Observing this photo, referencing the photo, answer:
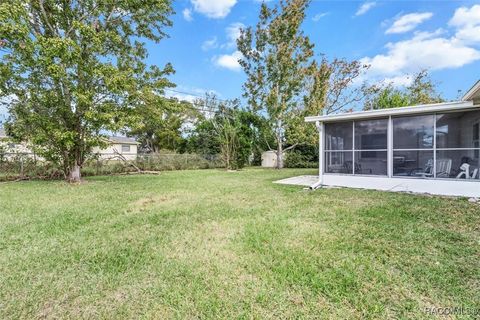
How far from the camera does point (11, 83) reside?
891 cm

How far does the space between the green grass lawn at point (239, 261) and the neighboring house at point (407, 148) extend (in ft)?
6.32

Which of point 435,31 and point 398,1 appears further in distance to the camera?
point 435,31

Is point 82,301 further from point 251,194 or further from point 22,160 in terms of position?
point 22,160

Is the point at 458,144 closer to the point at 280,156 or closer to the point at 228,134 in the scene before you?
the point at 228,134

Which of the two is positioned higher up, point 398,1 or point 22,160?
point 398,1

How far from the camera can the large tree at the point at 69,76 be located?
816 centimetres

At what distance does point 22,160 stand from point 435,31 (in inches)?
921

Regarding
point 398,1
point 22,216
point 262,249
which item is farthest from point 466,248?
point 398,1

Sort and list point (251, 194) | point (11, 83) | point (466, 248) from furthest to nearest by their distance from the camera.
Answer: point (11, 83), point (251, 194), point (466, 248)

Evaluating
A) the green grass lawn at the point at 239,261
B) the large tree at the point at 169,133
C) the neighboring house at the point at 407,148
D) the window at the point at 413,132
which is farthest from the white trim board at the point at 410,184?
the large tree at the point at 169,133

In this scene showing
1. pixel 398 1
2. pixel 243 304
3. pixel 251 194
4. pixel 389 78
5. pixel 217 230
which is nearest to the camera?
pixel 243 304

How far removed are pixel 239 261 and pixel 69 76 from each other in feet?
32.2

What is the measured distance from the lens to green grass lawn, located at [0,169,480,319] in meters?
2.23

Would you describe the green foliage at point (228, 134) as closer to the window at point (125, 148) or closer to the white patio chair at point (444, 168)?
the window at point (125, 148)
